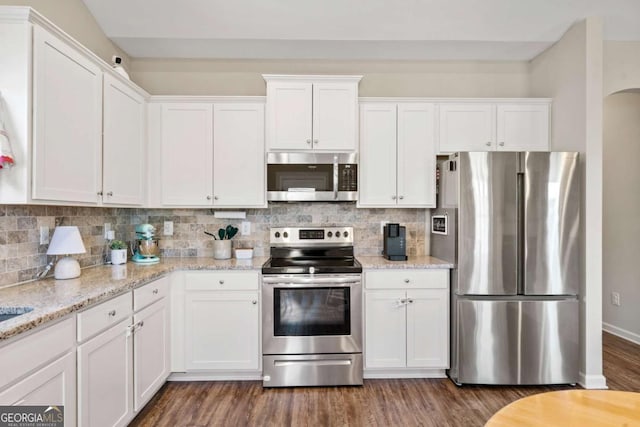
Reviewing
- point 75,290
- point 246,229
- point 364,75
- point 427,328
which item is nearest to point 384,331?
point 427,328

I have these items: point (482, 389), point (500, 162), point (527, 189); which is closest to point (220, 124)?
point (500, 162)

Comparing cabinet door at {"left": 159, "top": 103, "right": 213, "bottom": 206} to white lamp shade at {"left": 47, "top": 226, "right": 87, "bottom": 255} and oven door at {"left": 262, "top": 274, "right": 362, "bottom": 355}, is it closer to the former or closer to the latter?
white lamp shade at {"left": 47, "top": 226, "right": 87, "bottom": 255}

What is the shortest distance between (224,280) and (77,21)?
2.25 meters

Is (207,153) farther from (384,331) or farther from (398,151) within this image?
(384,331)

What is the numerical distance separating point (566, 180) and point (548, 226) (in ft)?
1.24

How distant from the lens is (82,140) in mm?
2068

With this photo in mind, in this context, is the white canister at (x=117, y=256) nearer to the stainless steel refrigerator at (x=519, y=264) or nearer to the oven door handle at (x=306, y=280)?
the oven door handle at (x=306, y=280)

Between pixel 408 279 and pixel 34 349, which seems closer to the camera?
pixel 34 349

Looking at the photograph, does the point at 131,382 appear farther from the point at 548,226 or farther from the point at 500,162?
the point at 548,226

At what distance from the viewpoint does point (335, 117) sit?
9.61 feet

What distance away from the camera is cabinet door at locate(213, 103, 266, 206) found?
298cm

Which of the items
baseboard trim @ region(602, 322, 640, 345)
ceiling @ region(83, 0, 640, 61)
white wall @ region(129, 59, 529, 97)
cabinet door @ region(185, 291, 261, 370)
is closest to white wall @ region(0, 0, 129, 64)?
ceiling @ region(83, 0, 640, 61)

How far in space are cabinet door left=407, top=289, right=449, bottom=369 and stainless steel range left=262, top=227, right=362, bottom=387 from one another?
1.41 feet

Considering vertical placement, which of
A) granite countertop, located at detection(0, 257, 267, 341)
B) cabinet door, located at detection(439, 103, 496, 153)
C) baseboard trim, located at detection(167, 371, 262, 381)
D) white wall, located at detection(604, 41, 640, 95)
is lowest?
baseboard trim, located at detection(167, 371, 262, 381)
